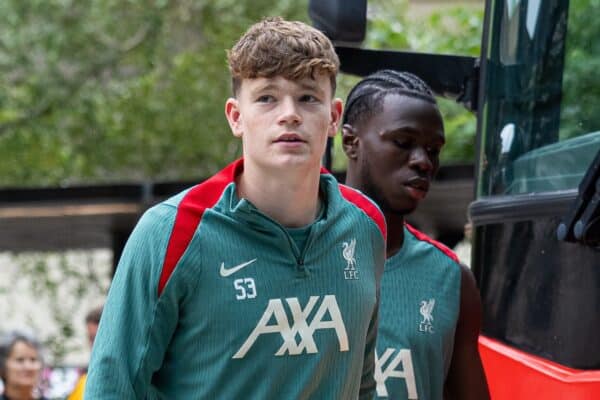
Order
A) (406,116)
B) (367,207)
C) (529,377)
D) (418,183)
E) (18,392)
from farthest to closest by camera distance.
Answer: (18,392)
(406,116)
(418,183)
(529,377)
(367,207)

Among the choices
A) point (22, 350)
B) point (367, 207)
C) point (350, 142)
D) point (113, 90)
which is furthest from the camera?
point (113, 90)

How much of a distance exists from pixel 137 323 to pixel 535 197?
155cm

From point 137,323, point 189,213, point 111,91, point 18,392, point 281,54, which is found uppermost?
point 281,54

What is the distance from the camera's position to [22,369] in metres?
8.84

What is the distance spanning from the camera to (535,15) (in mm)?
4539

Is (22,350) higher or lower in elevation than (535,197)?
lower

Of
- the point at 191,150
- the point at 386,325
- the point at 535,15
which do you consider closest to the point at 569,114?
the point at 535,15

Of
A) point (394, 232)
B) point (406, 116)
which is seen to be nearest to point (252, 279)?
point (394, 232)

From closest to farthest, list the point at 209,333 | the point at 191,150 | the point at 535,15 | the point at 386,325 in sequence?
the point at 209,333 → the point at 386,325 → the point at 535,15 → the point at 191,150

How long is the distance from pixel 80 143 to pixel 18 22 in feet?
6.17

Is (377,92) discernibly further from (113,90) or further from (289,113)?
(113,90)

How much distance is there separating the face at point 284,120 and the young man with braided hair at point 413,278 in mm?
1098

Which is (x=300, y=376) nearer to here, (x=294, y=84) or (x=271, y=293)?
(x=271, y=293)

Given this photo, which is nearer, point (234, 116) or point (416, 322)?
point (234, 116)
